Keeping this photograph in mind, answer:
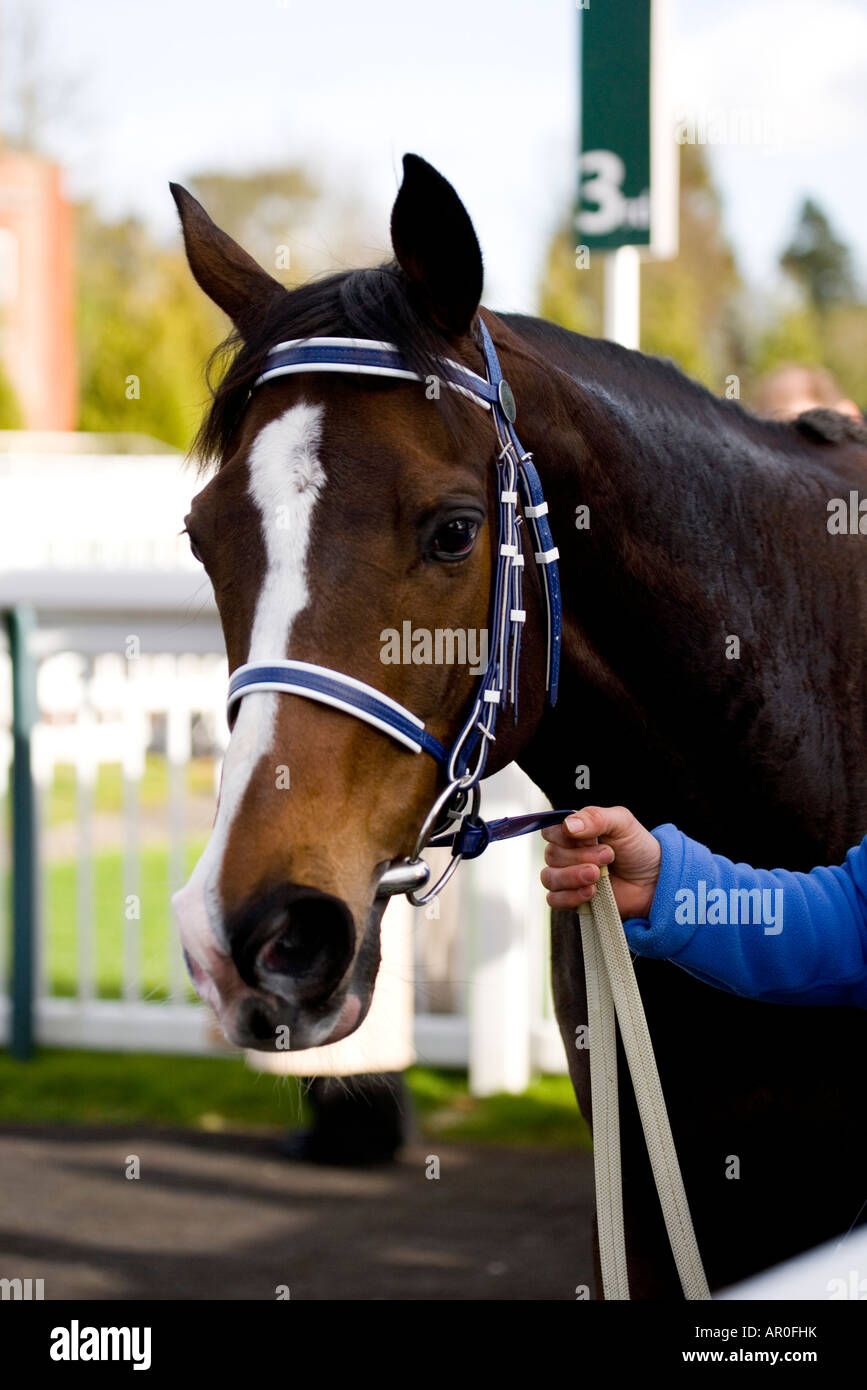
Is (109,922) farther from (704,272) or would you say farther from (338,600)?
(704,272)

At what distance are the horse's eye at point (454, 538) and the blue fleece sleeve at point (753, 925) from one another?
0.50 m

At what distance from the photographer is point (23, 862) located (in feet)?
19.0

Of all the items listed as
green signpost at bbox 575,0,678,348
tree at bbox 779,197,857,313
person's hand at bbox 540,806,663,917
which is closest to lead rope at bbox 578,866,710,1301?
person's hand at bbox 540,806,663,917

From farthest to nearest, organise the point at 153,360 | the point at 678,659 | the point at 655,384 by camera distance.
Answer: the point at 153,360, the point at 655,384, the point at 678,659

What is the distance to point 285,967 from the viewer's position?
5.24 ft

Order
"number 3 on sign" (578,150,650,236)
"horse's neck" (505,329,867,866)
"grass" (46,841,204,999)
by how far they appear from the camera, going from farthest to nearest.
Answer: "grass" (46,841,204,999), "number 3 on sign" (578,150,650,236), "horse's neck" (505,329,867,866)

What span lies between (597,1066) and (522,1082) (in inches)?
139

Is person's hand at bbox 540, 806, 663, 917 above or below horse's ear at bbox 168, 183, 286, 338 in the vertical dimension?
below

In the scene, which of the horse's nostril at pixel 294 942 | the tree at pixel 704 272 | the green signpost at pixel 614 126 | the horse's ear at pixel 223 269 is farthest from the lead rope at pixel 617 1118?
the tree at pixel 704 272

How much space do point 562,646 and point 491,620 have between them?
0.25 meters

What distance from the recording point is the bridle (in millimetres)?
1779

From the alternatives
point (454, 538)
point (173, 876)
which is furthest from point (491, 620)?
point (173, 876)

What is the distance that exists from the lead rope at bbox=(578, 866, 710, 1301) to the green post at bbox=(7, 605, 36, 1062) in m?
4.24

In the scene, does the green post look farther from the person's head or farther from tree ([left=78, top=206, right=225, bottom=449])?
tree ([left=78, top=206, right=225, bottom=449])
